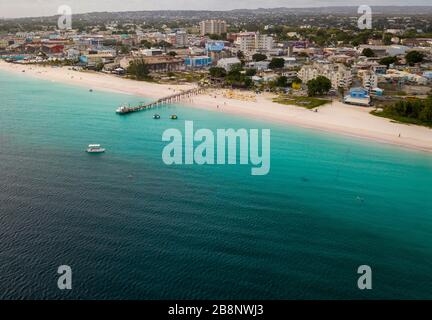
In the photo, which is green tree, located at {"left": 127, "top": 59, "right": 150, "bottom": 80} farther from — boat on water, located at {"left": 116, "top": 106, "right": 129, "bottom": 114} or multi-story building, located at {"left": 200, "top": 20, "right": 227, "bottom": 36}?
multi-story building, located at {"left": 200, "top": 20, "right": 227, "bottom": 36}

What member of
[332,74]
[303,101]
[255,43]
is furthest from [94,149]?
[255,43]

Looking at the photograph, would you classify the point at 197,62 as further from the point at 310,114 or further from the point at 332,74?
the point at 310,114

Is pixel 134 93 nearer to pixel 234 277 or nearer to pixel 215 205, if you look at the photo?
pixel 215 205

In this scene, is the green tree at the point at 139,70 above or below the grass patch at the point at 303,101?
above

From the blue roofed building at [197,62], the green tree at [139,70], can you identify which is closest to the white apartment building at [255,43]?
the blue roofed building at [197,62]

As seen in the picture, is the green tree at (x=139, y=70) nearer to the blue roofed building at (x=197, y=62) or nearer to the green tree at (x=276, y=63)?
the blue roofed building at (x=197, y=62)

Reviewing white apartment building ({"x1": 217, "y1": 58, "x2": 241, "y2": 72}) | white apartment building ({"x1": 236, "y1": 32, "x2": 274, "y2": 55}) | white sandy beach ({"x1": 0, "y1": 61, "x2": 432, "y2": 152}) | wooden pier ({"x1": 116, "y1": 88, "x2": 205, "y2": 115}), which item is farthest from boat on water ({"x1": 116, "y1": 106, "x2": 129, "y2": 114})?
white apartment building ({"x1": 236, "y1": 32, "x2": 274, "y2": 55})
